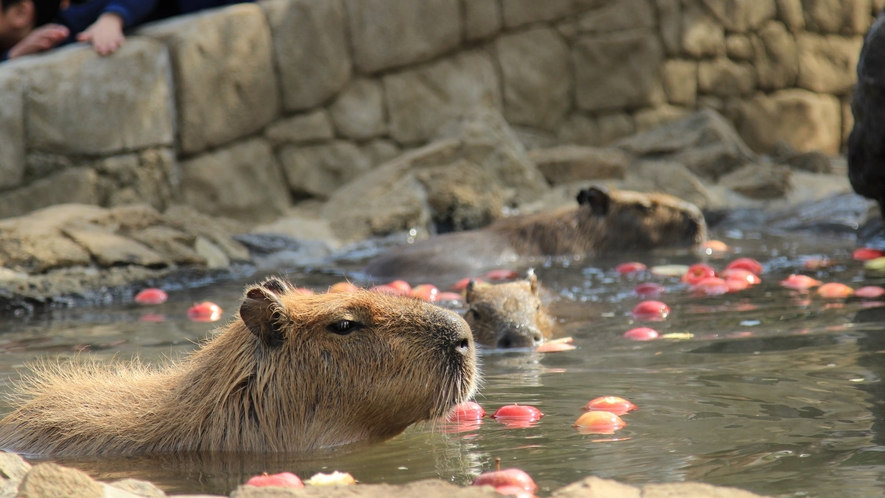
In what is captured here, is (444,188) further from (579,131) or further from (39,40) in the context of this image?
(579,131)

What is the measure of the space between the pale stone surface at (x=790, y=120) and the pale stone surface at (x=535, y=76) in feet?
9.11

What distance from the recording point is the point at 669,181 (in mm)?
10359

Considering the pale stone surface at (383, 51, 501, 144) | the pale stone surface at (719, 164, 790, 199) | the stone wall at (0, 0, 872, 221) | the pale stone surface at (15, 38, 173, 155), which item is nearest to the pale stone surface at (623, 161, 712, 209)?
the pale stone surface at (719, 164, 790, 199)

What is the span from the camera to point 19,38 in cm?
904

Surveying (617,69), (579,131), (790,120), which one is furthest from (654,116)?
(790,120)

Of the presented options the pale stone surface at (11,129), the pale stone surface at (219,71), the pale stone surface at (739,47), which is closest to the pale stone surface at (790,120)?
the pale stone surface at (739,47)

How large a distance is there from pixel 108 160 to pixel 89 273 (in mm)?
2307

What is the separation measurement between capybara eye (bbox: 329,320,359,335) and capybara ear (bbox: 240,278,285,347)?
0.51 feet

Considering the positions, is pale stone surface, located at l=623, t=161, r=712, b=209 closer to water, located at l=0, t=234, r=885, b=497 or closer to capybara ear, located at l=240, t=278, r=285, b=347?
water, located at l=0, t=234, r=885, b=497

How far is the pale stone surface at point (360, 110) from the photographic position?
10.4 meters

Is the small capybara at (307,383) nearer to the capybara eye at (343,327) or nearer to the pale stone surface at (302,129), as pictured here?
the capybara eye at (343,327)

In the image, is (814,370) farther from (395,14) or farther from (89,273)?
(395,14)

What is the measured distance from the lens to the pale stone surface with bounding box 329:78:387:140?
10430 millimetres

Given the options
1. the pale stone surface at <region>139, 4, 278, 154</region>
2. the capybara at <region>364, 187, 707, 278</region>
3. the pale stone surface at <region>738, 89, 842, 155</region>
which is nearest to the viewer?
the capybara at <region>364, 187, 707, 278</region>
